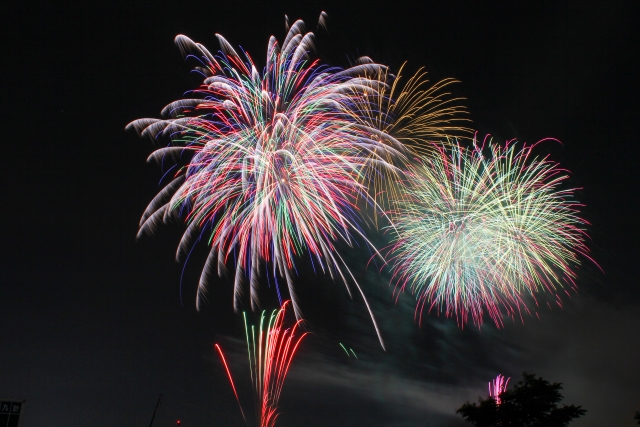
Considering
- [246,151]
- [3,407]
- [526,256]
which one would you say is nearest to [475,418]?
[526,256]

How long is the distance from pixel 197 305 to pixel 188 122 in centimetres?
801

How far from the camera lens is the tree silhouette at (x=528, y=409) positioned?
33.5m

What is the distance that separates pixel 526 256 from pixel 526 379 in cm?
1485

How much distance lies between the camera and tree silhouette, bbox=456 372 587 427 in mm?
33531

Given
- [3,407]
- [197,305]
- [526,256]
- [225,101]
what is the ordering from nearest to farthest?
1. [197,305]
2. [225,101]
3. [526,256]
4. [3,407]

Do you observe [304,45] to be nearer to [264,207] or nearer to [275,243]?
[264,207]

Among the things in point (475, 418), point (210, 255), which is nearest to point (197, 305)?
point (210, 255)

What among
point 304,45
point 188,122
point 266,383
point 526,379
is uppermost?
point 304,45

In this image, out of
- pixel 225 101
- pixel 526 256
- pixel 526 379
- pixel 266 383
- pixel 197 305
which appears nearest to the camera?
pixel 197 305

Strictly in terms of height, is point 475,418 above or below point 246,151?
below

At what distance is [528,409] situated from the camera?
113ft

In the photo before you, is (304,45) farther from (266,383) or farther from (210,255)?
(266,383)

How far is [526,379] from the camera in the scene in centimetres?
3603

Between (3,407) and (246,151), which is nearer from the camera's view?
(246,151)
